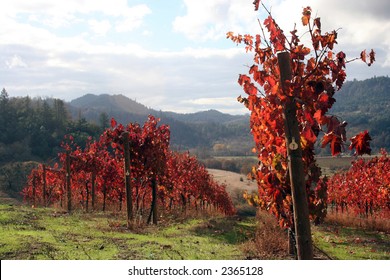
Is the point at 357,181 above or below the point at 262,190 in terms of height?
below

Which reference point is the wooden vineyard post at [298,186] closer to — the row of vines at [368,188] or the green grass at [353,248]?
the green grass at [353,248]

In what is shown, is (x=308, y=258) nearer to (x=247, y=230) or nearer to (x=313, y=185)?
(x=313, y=185)

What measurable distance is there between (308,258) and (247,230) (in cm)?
947

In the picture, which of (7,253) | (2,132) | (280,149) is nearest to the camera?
(280,149)

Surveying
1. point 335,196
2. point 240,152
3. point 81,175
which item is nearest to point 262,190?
point 81,175

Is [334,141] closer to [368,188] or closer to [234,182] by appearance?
[368,188]

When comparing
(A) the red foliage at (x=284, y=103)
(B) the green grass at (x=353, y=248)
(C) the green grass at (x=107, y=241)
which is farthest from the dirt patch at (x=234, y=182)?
(A) the red foliage at (x=284, y=103)

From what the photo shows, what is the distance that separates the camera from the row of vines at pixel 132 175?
14844 millimetres

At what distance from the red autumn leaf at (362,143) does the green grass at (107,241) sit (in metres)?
5.18

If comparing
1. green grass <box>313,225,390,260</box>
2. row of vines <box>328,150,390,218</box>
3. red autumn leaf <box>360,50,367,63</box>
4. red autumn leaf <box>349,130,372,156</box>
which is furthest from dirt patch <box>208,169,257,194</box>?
red autumn leaf <box>349,130,372,156</box>

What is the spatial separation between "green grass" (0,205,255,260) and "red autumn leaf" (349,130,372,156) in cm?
518

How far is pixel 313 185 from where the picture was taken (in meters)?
7.62

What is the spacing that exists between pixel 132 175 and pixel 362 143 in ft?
41.6

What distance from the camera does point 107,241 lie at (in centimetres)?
944
